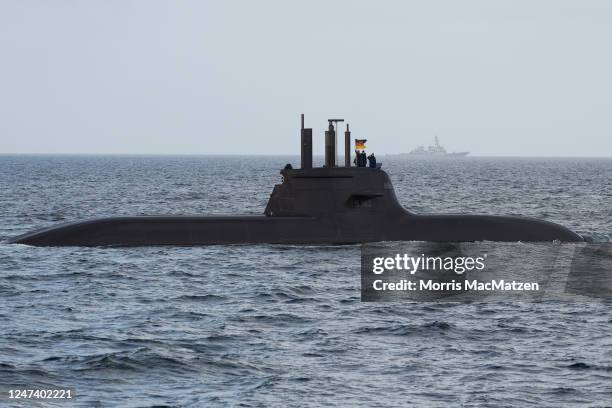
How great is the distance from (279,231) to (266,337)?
40.7 feet

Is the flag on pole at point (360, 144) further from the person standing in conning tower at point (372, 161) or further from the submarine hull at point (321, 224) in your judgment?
the submarine hull at point (321, 224)

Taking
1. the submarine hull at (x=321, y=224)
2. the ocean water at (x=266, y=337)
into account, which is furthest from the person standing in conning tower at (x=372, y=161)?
the ocean water at (x=266, y=337)

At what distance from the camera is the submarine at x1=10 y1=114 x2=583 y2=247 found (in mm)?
35500

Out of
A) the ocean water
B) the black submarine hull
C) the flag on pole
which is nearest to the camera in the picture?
the ocean water

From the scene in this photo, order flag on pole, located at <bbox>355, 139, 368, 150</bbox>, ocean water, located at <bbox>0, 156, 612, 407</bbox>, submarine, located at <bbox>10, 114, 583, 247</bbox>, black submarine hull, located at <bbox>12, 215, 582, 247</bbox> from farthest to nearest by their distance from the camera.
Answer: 1. flag on pole, located at <bbox>355, 139, 368, 150</bbox>
2. black submarine hull, located at <bbox>12, 215, 582, 247</bbox>
3. submarine, located at <bbox>10, 114, 583, 247</bbox>
4. ocean water, located at <bbox>0, 156, 612, 407</bbox>

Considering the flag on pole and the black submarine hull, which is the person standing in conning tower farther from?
the black submarine hull

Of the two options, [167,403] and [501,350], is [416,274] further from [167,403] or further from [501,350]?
[167,403]

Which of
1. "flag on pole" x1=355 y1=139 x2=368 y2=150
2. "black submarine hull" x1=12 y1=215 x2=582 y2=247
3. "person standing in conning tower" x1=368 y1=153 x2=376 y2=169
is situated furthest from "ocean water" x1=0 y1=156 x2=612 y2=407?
"flag on pole" x1=355 y1=139 x2=368 y2=150

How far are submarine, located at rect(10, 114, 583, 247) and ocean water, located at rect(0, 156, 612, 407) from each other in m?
0.71

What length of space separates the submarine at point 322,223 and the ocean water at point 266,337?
2.34ft

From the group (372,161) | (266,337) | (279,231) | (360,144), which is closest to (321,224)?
(279,231)

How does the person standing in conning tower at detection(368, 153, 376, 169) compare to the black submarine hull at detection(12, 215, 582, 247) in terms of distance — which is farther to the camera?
the person standing in conning tower at detection(368, 153, 376, 169)

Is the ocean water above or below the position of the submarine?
below

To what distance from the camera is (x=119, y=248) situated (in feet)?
125
